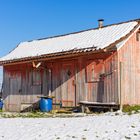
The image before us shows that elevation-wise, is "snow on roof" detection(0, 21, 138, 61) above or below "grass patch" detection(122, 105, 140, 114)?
above

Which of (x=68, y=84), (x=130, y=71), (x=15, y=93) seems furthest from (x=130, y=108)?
(x=15, y=93)

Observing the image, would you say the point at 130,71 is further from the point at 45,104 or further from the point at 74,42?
the point at 45,104

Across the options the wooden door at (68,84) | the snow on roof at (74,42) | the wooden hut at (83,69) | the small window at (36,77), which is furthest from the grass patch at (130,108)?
the small window at (36,77)

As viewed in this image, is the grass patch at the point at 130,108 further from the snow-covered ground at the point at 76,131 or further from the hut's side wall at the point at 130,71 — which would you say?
the snow-covered ground at the point at 76,131

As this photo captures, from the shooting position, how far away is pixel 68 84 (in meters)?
21.0

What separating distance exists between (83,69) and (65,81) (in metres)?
1.52

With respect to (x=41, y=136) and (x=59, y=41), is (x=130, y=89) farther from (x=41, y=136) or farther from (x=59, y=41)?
(x=41, y=136)

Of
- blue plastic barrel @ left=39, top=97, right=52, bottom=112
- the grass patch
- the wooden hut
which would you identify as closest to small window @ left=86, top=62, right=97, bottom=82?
the wooden hut

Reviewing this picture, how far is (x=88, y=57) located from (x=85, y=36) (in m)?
3.11

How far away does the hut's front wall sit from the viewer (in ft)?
62.5

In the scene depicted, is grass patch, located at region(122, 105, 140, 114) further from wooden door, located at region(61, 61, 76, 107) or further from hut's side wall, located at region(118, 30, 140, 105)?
wooden door, located at region(61, 61, 76, 107)

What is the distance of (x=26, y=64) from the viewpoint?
23.7 m

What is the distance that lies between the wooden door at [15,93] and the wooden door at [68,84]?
422cm

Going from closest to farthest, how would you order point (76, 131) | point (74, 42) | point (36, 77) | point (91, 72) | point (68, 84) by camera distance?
point (76, 131)
point (91, 72)
point (68, 84)
point (74, 42)
point (36, 77)
